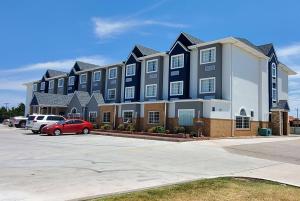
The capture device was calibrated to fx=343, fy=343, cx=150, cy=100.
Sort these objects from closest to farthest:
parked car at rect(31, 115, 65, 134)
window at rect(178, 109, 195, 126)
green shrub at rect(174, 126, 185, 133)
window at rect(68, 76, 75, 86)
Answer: green shrub at rect(174, 126, 185, 133), window at rect(178, 109, 195, 126), parked car at rect(31, 115, 65, 134), window at rect(68, 76, 75, 86)

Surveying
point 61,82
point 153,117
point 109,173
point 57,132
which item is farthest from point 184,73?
point 61,82

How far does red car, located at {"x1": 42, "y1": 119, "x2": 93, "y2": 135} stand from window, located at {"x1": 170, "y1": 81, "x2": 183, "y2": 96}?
10.2 metres

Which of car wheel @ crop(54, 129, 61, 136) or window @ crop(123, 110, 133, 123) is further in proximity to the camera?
window @ crop(123, 110, 133, 123)

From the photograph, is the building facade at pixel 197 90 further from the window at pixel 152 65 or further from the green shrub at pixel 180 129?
the green shrub at pixel 180 129

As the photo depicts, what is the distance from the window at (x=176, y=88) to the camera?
38.3 m

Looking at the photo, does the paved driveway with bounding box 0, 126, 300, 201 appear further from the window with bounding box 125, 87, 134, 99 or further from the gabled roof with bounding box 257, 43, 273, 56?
the window with bounding box 125, 87, 134, 99

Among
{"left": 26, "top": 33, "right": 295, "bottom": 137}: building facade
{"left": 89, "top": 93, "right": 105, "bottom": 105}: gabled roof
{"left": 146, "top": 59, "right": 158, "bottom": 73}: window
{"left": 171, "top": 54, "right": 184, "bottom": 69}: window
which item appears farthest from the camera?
{"left": 89, "top": 93, "right": 105, "bottom": 105}: gabled roof

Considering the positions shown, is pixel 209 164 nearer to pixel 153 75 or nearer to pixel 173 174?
pixel 173 174

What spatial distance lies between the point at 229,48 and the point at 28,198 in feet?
97.1

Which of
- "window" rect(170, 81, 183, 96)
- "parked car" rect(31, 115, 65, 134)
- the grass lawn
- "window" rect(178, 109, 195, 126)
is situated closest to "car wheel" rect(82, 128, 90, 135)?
"parked car" rect(31, 115, 65, 134)

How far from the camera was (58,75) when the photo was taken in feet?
213

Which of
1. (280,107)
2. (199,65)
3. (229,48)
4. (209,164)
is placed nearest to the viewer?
(209,164)

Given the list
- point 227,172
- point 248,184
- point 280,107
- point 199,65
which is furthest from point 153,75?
point 248,184

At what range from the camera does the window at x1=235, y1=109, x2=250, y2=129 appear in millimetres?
35062
